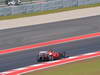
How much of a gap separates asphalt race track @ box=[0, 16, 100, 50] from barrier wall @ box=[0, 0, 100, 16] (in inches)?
219

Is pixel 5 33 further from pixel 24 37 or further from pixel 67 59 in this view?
pixel 67 59

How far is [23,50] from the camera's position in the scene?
2655 centimetres

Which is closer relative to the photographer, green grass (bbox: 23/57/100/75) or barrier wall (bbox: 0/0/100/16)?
green grass (bbox: 23/57/100/75)

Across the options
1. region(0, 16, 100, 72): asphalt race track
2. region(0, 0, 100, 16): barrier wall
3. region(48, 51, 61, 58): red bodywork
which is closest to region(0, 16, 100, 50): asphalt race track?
region(0, 16, 100, 72): asphalt race track

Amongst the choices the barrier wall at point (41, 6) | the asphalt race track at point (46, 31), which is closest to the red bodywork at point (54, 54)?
the asphalt race track at point (46, 31)

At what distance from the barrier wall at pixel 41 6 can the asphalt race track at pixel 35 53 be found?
1335 cm

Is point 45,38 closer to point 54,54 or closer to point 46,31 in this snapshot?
point 46,31

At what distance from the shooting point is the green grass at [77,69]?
19.4m

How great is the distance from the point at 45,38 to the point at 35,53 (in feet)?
17.9

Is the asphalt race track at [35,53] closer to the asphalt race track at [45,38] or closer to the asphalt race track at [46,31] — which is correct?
the asphalt race track at [45,38]

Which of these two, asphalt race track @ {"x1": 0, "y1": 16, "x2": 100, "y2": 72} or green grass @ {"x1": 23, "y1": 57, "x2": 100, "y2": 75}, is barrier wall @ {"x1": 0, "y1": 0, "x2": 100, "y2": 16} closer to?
asphalt race track @ {"x1": 0, "y1": 16, "x2": 100, "y2": 72}

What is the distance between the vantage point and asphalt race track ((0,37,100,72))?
22.7 m

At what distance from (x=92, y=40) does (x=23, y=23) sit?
10248 mm

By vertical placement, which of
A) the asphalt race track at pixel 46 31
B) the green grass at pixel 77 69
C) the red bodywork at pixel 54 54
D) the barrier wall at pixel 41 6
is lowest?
the asphalt race track at pixel 46 31
